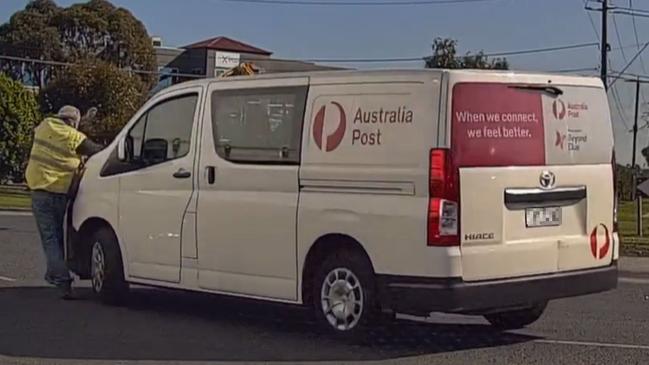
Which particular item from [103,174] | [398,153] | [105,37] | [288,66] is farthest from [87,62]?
[398,153]

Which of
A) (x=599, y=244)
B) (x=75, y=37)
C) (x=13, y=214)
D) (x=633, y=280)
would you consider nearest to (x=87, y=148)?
(x=599, y=244)

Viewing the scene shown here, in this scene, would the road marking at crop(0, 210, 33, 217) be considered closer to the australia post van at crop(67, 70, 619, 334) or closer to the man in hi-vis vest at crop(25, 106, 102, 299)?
the man in hi-vis vest at crop(25, 106, 102, 299)

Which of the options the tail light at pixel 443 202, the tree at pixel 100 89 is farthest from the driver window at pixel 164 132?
the tree at pixel 100 89

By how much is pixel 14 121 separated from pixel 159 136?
37.5 m

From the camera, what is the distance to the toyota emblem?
848 cm

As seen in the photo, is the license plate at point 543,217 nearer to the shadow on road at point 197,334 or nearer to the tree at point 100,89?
the shadow on road at point 197,334

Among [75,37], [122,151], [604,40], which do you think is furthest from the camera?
[75,37]

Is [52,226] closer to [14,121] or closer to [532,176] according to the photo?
[532,176]

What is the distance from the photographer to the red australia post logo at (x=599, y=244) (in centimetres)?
885

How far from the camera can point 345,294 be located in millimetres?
8570

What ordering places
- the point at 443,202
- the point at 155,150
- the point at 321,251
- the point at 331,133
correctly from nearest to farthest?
the point at 443,202
the point at 331,133
the point at 321,251
the point at 155,150

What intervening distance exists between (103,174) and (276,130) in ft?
8.08

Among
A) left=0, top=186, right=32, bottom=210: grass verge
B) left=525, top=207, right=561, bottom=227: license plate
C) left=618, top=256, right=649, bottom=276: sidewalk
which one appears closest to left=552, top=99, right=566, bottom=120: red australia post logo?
left=525, top=207, right=561, bottom=227: license plate

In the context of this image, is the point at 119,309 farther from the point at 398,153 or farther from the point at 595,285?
the point at 595,285
